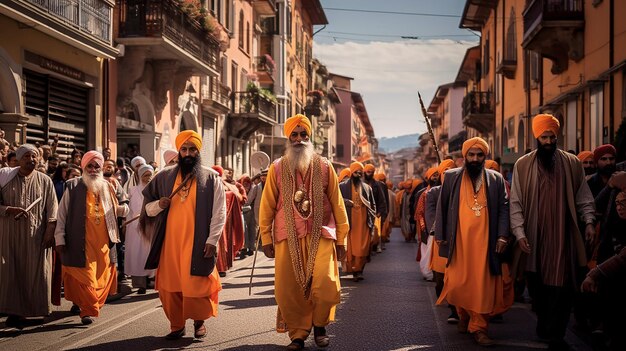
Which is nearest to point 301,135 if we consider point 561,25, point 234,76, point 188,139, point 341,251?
point 341,251

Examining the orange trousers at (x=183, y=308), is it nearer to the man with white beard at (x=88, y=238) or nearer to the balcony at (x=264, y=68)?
the man with white beard at (x=88, y=238)

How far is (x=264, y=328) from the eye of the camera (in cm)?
872

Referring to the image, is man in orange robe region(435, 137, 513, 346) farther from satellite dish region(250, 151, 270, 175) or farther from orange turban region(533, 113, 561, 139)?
Answer: satellite dish region(250, 151, 270, 175)

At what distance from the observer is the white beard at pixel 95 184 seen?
951 centimetres

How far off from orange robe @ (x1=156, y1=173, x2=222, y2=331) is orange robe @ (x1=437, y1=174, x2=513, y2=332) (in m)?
2.34

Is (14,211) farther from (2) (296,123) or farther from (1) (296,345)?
(1) (296,345)

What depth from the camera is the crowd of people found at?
24.9ft

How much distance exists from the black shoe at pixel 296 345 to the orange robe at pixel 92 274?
2.66 metres

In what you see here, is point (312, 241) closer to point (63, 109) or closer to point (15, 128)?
point (15, 128)

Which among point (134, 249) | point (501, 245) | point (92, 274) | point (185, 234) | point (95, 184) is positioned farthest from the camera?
point (134, 249)

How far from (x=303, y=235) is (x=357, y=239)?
674 centimetres

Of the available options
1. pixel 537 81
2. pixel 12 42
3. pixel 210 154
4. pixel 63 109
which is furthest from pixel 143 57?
pixel 537 81

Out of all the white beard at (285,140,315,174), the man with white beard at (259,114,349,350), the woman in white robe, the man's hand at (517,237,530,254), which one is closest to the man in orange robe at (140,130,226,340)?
the man with white beard at (259,114,349,350)

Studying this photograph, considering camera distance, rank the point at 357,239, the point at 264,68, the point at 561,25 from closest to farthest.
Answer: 1. the point at 357,239
2. the point at 561,25
3. the point at 264,68
